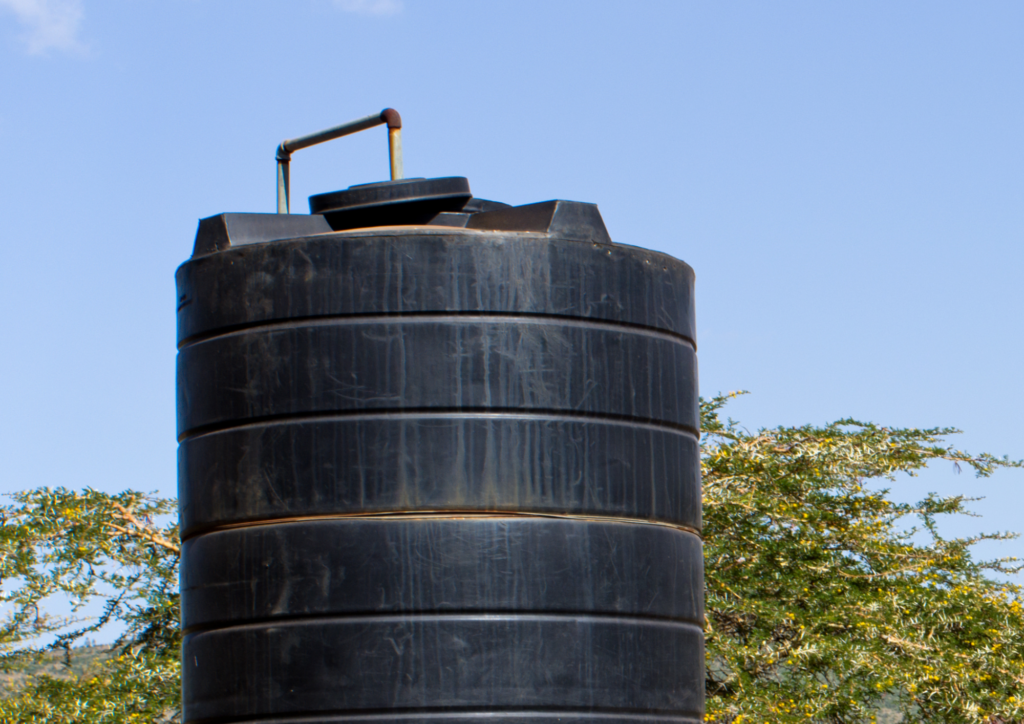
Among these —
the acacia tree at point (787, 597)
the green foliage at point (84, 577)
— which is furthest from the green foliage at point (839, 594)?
the green foliage at point (84, 577)

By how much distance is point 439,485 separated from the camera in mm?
2787

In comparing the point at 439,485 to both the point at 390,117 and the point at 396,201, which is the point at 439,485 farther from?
the point at 390,117

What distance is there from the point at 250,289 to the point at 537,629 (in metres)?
1.01

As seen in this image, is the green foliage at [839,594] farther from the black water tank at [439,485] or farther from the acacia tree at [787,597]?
the black water tank at [439,485]

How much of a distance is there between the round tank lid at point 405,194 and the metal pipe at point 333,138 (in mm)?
127

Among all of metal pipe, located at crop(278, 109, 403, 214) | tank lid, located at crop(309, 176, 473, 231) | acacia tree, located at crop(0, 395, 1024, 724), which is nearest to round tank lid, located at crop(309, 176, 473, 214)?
tank lid, located at crop(309, 176, 473, 231)

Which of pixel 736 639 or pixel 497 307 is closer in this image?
→ pixel 497 307

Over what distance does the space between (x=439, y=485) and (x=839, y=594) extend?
18.8 feet

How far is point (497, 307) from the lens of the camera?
2.86m

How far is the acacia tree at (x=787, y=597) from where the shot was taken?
7.22 meters

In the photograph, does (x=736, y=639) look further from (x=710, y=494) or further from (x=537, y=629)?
(x=537, y=629)

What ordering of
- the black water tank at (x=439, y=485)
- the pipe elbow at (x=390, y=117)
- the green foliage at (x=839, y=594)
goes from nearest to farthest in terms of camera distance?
the black water tank at (x=439, y=485), the pipe elbow at (x=390, y=117), the green foliage at (x=839, y=594)

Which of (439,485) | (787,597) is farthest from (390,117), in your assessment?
(787,597)

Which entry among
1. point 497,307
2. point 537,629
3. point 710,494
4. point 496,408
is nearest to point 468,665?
point 537,629
